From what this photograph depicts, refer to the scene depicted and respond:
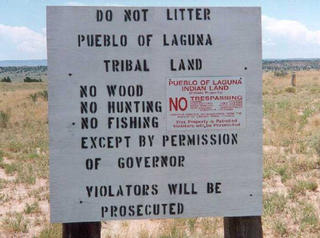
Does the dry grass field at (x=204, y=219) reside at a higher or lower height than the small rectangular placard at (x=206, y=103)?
lower

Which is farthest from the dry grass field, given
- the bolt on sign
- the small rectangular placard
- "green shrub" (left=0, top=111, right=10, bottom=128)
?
"green shrub" (left=0, top=111, right=10, bottom=128)

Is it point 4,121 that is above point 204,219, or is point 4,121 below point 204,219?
above

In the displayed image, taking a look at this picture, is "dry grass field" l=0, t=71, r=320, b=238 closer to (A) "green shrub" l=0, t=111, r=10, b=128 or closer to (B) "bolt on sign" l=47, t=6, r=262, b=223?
(B) "bolt on sign" l=47, t=6, r=262, b=223

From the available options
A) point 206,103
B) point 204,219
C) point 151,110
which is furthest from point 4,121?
point 206,103

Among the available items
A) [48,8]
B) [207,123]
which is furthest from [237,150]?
[48,8]

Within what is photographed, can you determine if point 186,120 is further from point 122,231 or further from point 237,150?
point 122,231

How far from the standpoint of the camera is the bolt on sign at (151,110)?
330 cm

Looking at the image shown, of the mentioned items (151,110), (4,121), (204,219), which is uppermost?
(4,121)

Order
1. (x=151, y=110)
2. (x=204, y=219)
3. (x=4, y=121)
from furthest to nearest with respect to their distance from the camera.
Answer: (x=4, y=121) → (x=204, y=219) → (x=151, y=110)

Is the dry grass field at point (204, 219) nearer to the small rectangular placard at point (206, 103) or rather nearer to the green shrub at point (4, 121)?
the small rectangular placard at point (206, 103)

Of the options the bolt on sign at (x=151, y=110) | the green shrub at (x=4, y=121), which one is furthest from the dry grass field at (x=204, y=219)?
the green shrub at (x=4, y=121)

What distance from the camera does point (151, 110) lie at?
3350mm

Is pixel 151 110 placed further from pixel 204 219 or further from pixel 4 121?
pixel 4 121

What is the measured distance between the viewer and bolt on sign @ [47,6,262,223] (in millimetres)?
3301
